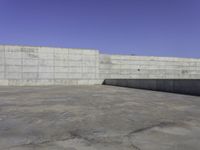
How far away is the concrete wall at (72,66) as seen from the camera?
13.7 metres

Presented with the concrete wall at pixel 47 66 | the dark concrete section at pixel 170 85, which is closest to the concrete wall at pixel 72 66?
the concrete wall at pixel 47 66

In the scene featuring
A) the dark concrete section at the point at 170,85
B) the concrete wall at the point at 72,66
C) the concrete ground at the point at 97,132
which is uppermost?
the concrete wall at the point at 72,66

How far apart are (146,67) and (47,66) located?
8.91 meters

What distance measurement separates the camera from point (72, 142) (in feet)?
7.99

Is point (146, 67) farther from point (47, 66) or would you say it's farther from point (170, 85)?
point (47, 66)

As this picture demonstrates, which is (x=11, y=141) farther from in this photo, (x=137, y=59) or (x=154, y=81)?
(x=137, y=59)

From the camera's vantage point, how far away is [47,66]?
572 inches

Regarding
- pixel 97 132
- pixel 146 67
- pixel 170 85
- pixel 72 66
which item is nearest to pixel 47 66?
pixel 72 66

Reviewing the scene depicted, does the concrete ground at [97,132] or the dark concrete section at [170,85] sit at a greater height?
the dark concrete section at [170,85]

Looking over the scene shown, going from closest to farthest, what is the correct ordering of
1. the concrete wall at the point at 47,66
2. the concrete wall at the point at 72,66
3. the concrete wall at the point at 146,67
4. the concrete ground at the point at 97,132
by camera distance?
the concrete ground at the point at 97,132, the concrete wall at the point at 47,66, the concrete wall at the point at 72,66, the concrete wall at the point at 146,67

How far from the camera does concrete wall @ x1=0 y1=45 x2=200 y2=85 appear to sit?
13.7 metres

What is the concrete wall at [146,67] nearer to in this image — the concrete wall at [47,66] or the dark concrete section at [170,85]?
the concrete wall at [47,66]

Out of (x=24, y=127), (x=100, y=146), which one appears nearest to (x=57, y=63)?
(x=24, y=127)

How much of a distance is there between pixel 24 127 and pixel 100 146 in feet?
4.80
